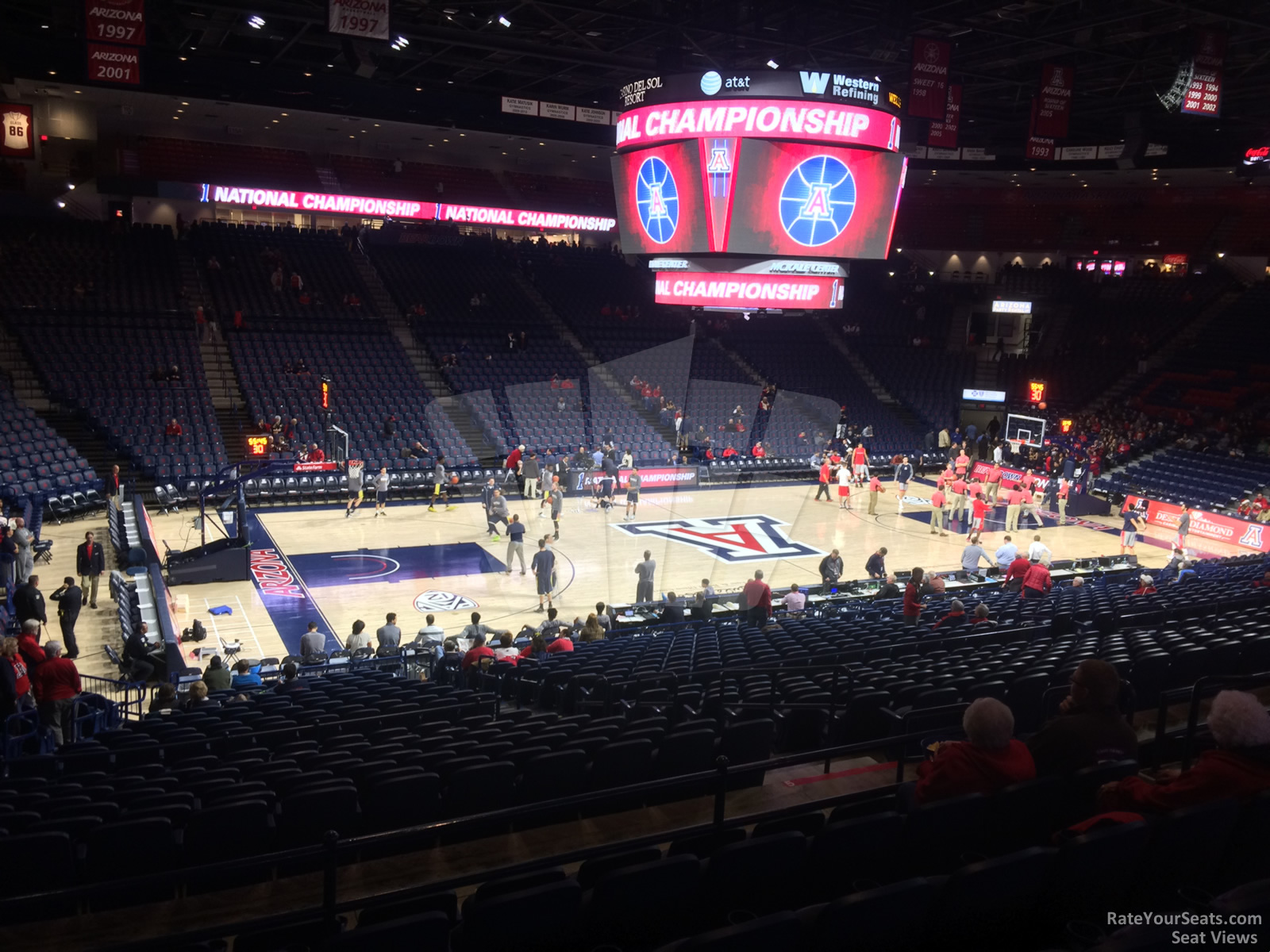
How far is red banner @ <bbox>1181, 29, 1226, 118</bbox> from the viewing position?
1830cm

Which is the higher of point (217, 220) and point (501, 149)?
point (501, 149)

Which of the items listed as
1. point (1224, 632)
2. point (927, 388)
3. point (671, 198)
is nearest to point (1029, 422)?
point (927, 388)

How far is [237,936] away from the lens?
3.75m

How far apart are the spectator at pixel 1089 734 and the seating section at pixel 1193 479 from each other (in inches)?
994

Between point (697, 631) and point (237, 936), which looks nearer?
point (237, 936)

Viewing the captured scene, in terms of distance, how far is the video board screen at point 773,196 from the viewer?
51.0 feet

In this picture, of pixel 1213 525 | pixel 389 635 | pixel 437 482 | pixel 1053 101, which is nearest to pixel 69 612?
pixel 389 635

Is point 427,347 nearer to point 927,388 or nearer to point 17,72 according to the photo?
point 17,72

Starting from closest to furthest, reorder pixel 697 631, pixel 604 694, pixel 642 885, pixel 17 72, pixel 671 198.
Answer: pixel 642 885 → pixel 604 694 → pixel 697 631 → pixel 671 198 → pixel 17 72

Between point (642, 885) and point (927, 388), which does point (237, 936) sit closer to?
point (642, 885)

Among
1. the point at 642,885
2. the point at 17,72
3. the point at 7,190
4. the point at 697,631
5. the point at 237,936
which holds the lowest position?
the point at 697,631

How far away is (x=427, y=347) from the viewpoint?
1324 inches

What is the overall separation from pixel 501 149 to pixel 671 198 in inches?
975

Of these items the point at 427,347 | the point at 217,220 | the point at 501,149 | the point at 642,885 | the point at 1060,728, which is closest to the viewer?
the point at 642,885
